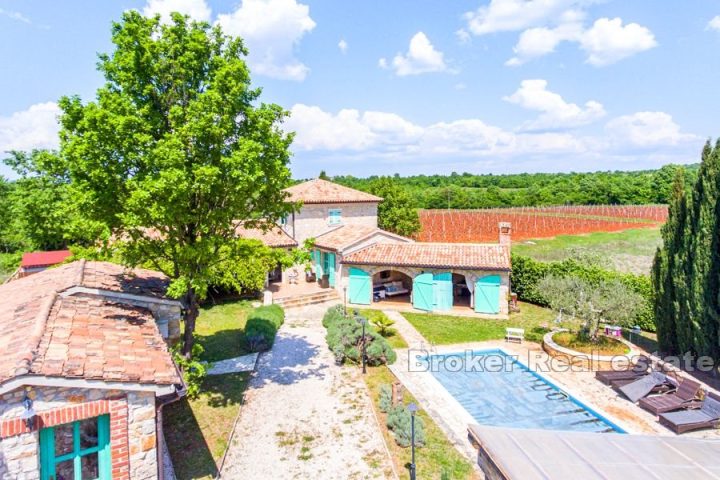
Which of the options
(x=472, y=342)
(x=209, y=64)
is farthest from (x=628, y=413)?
(x=209, y=64)

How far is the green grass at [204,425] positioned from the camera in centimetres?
995

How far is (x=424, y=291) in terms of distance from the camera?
907 inches

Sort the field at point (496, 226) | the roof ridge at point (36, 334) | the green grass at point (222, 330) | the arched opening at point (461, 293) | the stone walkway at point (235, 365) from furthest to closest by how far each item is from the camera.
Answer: the field at point (496, 226)
the arched opening at point (461, 293)
the green grass at point (222, 330)
the stone walkway at point (235, 365)
the roof ridge at point (36, 334)

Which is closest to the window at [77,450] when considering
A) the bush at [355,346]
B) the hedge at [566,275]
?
the bush at [355,346]

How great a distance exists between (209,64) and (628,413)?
15.9 metres

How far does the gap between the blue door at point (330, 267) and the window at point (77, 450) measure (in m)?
19.0

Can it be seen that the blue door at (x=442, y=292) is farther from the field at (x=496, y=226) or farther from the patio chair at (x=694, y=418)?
the field at (x=496, y=226)

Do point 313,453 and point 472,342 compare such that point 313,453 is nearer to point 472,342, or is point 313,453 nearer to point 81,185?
point 81,185

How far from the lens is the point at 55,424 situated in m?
6.66

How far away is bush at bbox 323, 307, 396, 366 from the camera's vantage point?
15.9 meters

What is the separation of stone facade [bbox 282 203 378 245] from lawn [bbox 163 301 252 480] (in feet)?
40.0

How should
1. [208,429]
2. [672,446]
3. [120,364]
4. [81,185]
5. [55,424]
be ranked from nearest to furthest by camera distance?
[672,446], [55,424], [120,364], [81,185], [208,429]

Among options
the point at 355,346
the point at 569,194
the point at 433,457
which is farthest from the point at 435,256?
the point at 569,194

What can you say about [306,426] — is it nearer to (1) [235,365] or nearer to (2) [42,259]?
(1) [235,365]
